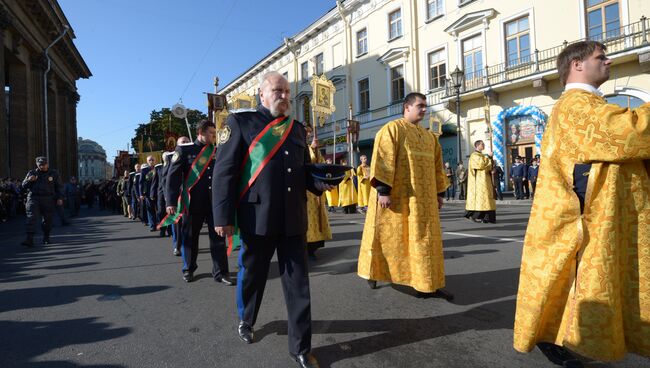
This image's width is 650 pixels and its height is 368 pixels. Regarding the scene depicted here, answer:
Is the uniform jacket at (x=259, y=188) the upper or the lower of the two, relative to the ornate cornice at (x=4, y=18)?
lower

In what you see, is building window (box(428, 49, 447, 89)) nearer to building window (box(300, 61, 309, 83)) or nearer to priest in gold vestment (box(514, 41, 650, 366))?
building window (box(300, 61, 309, 83))

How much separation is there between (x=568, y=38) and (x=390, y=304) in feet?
56.4

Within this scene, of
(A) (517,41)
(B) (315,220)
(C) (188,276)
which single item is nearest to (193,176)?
(C) (188,276)

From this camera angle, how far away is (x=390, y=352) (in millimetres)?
2695

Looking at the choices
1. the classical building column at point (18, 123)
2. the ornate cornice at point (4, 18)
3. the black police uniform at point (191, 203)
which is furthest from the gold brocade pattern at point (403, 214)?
the classical building column at point (18, 123)

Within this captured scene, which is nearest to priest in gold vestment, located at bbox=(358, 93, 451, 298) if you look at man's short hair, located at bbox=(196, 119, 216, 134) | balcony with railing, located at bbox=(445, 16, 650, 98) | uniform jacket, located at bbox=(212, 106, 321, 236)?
uniform jacket, located at bbox=(212, 106, 321, 236)

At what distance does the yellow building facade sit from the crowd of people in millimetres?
10241

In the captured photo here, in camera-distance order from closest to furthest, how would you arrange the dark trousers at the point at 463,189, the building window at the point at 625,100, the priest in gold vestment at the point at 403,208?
the priest in gold vestment at the point at 403,208, the building window at the point at 625,100, the dark trousers at the point at 463,189

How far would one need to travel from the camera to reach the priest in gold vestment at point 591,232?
6.84ft

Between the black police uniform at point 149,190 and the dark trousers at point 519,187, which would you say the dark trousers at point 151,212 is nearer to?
the black police uniform at point 149,190

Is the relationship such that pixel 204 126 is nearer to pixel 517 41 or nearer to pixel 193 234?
pixel 193 234

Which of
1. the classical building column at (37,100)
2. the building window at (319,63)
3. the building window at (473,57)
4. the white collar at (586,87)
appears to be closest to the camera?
the white collar at (586,87)

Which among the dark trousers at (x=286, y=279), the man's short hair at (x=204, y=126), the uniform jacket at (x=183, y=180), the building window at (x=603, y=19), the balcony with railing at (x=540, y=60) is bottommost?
the dark trousers at (x=286, y=279)

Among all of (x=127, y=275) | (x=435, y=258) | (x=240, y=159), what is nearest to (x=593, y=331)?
(x=435, y=258)
